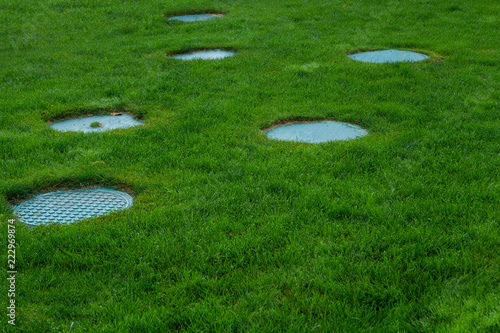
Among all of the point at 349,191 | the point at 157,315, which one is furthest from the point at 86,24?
the point at 157,315

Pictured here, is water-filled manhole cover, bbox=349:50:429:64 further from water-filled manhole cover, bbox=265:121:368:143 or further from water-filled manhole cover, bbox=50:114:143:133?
water-filled manhole cover, bbox=50:114:143:133

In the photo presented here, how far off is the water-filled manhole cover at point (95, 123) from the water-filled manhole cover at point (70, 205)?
140 centimetres

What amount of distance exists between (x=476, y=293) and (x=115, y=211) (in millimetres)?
2449

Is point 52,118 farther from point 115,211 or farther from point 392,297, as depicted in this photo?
point 392,297

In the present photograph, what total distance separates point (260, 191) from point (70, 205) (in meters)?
1.48

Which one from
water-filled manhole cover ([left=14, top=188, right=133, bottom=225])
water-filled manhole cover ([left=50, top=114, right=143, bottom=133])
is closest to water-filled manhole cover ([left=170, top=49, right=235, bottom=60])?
water-filled manhole cover ([left=50, top=114, right=143, bottom=133])

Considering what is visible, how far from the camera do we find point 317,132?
502cm

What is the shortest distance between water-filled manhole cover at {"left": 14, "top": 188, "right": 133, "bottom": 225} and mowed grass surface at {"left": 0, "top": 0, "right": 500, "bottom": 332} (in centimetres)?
12

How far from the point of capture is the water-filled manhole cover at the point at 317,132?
15.9ft

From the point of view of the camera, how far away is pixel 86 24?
33.0 feet

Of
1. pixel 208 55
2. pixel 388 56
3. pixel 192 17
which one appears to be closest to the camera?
pixel 388 56

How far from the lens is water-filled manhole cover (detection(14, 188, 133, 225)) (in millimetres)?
3545

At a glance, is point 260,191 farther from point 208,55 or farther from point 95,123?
point 208,55

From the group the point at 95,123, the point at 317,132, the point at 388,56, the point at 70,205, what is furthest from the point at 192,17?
the point at 70,205
